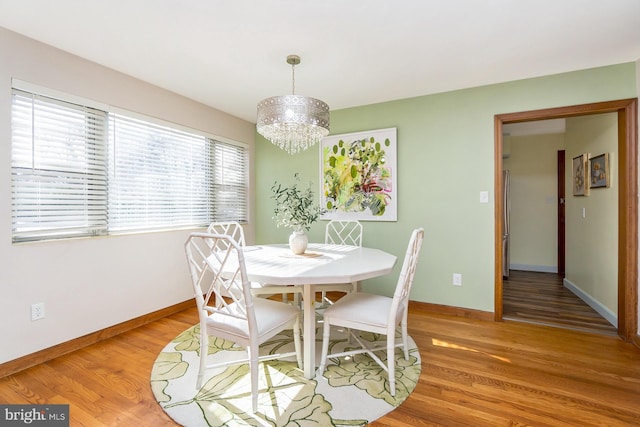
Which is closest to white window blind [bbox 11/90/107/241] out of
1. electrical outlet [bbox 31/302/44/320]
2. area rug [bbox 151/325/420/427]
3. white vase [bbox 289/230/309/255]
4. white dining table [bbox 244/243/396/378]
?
electrical outlet [bbox 31/302/44/320]

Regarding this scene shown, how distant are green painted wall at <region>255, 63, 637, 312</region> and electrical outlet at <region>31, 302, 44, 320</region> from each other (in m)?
2.85

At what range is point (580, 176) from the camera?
3.64m

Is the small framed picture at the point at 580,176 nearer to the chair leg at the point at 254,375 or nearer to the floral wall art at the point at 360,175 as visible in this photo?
the floral wall art at the point at 360,175

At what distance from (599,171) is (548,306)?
1.50m

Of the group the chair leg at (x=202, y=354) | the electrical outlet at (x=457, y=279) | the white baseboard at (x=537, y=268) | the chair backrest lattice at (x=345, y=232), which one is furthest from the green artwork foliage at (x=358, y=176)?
the white baseboard at (x=537, y=268)

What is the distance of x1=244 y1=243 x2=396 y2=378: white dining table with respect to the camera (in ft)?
5.46

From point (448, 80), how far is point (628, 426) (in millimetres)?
→ 2647

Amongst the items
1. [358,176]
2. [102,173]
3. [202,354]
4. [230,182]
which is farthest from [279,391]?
[230,182]

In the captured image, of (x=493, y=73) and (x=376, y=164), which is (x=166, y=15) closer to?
(x=376, y=164)

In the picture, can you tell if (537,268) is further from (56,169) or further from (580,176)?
(56,169)

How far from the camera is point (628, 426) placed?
1518 millimetres

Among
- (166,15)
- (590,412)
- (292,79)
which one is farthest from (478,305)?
(166,15)

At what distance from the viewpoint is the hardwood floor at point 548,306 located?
9.33ft

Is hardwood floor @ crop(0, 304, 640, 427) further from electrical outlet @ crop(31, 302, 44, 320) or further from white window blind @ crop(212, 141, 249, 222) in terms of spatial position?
white window blind @ crop(212, 141, 249, 222)
